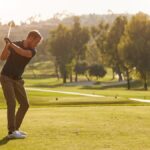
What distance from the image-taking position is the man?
11.3 meters

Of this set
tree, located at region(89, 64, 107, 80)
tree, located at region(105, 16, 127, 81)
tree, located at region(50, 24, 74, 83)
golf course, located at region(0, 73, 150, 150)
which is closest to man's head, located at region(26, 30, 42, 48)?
golf course, located at region(0, 73, 150, 150)

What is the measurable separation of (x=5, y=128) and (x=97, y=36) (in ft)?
354

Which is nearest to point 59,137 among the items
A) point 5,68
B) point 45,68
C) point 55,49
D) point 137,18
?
point 5,68

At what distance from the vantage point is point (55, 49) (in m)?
118

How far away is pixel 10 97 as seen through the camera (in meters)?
11.8

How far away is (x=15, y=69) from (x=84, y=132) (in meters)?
2.54

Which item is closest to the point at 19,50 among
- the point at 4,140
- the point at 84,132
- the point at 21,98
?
the point at 21,98

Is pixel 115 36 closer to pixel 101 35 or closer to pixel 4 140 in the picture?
pixel 101 35

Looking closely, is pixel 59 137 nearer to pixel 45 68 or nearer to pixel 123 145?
pixel 123 145

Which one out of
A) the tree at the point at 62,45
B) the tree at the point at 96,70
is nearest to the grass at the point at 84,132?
the tree at the point at 96,70

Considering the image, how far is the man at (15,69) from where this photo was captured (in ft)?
37.2

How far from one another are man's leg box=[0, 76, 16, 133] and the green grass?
370 millimetres

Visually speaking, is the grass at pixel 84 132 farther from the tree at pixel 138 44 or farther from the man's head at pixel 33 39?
the tree at pixel 138 44

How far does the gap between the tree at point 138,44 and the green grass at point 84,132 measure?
214 ft
